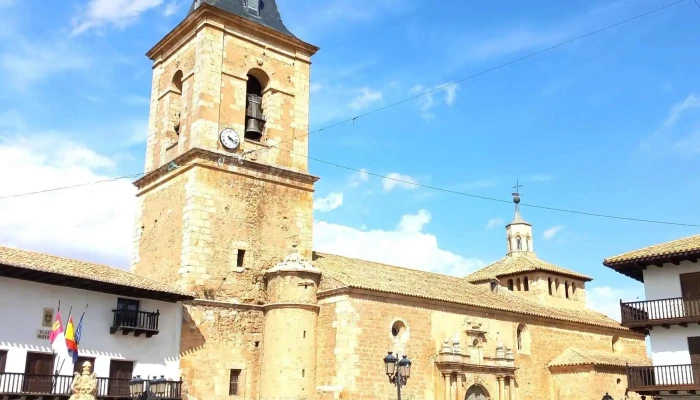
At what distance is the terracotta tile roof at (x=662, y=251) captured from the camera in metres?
22.6

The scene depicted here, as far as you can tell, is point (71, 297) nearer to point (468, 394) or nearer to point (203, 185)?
point (203, 185)

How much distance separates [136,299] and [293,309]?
5.09m

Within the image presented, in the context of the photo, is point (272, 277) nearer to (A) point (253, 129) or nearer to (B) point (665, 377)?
(A) point (253, 129)

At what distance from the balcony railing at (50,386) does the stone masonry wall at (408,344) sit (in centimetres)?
544

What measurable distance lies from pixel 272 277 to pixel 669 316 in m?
13.0

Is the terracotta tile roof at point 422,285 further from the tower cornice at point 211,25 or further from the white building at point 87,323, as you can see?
the tower cornice at point 211,25

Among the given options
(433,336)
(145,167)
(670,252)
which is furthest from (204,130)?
(670,252)

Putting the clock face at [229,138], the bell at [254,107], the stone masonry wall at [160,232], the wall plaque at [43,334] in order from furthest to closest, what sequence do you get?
the bell at [254,107] < the clock face at [229,138] < the stone masonry wall at [160,232] < the wall plaque at [43,334]

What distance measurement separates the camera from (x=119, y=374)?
21.6 meters

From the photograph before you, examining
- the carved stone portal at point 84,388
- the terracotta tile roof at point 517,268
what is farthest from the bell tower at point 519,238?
the carved stone portal at point 84,388

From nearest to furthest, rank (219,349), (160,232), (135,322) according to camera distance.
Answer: (135,322) < (219,349) < (160,232)

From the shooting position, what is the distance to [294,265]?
24938 millimetres

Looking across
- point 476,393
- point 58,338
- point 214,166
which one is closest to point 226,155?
point 214,166

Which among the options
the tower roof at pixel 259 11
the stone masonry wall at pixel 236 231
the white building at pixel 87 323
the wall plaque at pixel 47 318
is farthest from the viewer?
the tower roof at pixel 259 11
